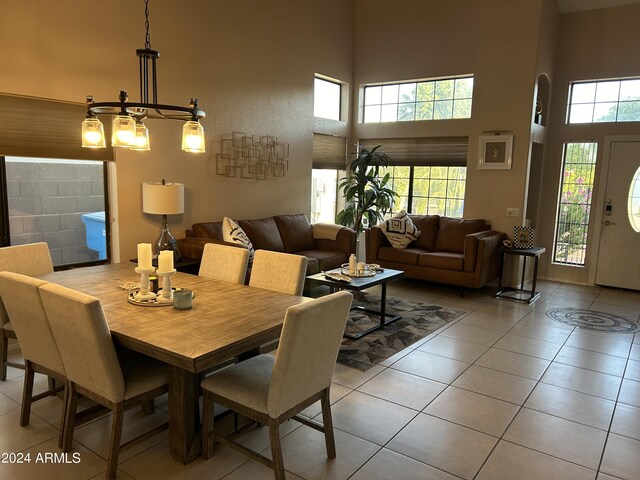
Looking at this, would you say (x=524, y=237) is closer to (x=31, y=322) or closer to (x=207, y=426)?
(x=207, y=426)

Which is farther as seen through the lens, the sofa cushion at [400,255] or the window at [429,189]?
the window at [429,189]

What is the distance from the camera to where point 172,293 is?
2826 millimetres

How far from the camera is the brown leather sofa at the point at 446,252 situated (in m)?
5.74

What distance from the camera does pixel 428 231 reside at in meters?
6.66

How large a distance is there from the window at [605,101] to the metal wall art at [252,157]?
3972 millimetres

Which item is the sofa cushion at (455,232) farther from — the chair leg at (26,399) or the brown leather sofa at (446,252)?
the chair leg at (26,399)

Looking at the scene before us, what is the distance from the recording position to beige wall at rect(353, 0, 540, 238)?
6.01m

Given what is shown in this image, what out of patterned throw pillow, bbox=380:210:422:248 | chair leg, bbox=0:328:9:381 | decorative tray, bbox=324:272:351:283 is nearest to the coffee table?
decorative tray, bbox=324:272:351:283

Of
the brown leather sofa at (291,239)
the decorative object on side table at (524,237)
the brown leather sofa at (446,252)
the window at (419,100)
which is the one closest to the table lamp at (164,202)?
the brown leather sofa at (291,239)

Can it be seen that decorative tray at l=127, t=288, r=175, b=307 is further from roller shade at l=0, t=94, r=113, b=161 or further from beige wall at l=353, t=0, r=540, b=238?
beige wall at l=353, t=0, r=540, b=238

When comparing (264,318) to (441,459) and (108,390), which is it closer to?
(108,390)

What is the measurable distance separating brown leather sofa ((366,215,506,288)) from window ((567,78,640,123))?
201 cm

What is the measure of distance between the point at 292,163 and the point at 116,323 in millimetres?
4474

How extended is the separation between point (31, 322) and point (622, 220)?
6691 mm
